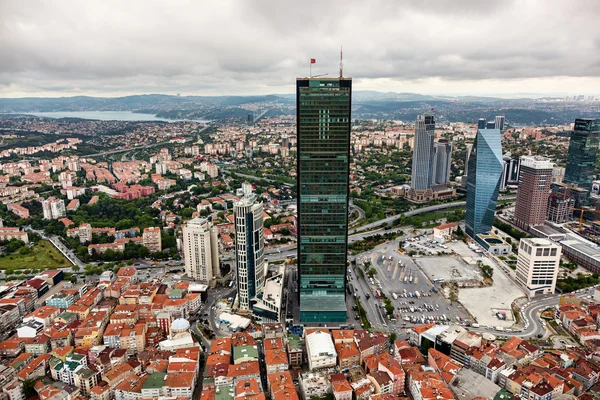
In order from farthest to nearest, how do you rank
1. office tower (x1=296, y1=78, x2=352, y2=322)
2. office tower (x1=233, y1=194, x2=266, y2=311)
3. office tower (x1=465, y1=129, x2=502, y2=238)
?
office tower (x1=465, y1=129, x2=502, y2=238) < office tower (x1=233, y1=194, x2=266, y2=311) < office tower (x1=296, y1=78, x2=352, y2=322)

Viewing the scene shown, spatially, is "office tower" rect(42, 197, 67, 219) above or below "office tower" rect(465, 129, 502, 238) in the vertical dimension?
below

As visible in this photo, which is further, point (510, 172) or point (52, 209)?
point (510, 172)

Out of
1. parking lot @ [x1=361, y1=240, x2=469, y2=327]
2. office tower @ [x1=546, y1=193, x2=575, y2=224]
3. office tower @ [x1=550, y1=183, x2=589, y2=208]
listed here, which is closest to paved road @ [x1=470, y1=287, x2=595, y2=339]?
parking lot @ [x1=361, y1=240, x2=469, y2=327]

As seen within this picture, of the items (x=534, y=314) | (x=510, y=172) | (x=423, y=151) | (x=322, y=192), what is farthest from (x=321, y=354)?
(x=510, y=172)

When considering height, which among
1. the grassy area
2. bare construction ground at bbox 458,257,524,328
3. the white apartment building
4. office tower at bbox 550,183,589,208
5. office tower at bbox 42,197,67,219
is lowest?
bare construction ground at bbox 458,257,524,328

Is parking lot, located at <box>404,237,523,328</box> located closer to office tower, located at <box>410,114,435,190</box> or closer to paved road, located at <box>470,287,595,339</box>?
paved road, located at <box>470,287,595,339</box>

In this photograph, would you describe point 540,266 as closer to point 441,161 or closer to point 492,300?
point 492,300

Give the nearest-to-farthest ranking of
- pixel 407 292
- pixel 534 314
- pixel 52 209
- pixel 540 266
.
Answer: pixel 534 314
pixel 540 266
pixel 407 292
pixel 52 209

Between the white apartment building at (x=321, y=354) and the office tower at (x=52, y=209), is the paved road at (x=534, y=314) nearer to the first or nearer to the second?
the white apartment building at (x=321, y=354)
